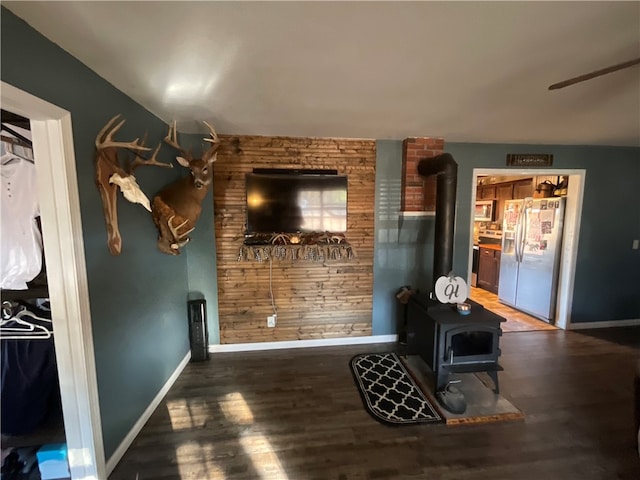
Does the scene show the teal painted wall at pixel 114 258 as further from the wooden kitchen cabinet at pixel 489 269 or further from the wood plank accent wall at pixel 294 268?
the wooden kitchen cabinet at pixel 489 269

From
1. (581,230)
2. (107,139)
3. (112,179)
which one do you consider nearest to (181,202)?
(112,179)

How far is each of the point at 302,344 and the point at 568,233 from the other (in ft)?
11.6

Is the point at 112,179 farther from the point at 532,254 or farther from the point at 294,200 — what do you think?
the point at 532,254

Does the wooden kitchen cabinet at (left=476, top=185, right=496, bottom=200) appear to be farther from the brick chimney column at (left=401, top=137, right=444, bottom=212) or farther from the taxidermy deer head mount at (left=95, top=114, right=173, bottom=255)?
the taxidermy deer head mount at (left=95, top=114, right=173, bottom=255)

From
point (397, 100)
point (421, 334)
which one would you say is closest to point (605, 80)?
point (397, 100)

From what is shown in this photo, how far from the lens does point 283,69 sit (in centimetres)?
164

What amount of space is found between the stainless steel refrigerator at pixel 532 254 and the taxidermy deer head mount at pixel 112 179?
4.51 meters

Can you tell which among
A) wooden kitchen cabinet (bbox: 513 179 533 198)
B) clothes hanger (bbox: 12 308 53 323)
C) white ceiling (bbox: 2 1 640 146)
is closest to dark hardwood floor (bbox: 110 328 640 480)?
clothes hanger (bbox: 12 308 53 323)

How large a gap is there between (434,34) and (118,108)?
73.8 inches

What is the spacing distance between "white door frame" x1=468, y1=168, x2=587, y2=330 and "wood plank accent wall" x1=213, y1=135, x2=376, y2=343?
133 cm

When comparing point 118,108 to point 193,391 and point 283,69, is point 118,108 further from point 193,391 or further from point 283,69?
point 193,391

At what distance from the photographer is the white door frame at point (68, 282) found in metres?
1.34

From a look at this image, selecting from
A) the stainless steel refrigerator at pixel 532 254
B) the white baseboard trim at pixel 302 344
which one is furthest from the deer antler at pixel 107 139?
the stainless steel refrigerator at pixel 532 254

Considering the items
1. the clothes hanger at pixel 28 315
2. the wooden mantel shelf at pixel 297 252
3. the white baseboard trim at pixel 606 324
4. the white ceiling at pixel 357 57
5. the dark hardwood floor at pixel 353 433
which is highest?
the white ceiling at pixel 357 57
